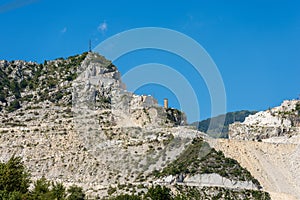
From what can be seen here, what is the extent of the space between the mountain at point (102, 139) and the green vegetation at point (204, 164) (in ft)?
0.41

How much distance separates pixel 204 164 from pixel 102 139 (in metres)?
13.5

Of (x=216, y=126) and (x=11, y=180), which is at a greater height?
(x=216, y=126)

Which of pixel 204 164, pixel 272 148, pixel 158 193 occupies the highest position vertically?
pixel 272 148

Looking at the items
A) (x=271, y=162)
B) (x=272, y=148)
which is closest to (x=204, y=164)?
(x=271, y=162)

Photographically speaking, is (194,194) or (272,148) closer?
(194,194)

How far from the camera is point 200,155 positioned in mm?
90062

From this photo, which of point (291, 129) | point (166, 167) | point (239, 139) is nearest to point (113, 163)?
point (166, 167)

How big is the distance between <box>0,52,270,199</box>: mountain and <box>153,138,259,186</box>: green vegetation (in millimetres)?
125

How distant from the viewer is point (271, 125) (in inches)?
4377

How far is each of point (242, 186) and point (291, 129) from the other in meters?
23.0

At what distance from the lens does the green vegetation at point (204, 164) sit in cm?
8644

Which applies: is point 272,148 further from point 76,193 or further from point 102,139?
point 76,193

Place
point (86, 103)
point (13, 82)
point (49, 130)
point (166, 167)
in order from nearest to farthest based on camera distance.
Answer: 1. point (166, 167)
2. point (49, 130)
3. point (86, 103)
4. point (13, 82)

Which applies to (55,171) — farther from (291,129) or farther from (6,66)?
(291,129)
